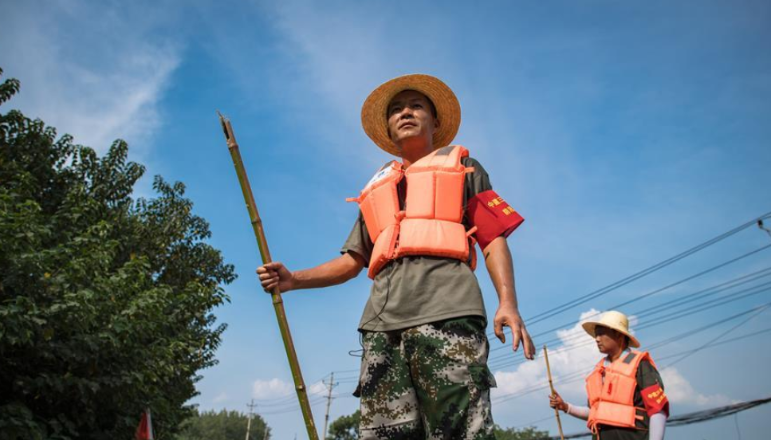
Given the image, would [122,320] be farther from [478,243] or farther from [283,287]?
[478,243]

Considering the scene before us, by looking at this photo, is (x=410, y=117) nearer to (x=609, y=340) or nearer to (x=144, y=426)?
(x=609, y=340)

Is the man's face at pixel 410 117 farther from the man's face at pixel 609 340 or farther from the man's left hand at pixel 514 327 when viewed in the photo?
the man's face at pixel 609 340

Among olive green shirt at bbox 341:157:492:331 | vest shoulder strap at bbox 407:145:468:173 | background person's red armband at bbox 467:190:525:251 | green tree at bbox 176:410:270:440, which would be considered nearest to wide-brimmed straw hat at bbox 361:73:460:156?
vest shoulder strap at bbox 407:145:468:173

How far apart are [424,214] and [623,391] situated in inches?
134

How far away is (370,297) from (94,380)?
27.9 ft

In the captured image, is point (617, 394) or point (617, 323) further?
point (617, 323)

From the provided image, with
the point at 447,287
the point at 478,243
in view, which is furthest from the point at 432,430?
the point at 478,243

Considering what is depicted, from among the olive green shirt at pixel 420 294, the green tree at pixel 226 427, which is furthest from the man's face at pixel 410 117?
the green tree at pixel 226 427

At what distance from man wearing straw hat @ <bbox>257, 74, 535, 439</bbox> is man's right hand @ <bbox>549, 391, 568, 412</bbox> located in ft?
12.5

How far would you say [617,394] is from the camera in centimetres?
479

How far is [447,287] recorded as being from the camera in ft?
7.24

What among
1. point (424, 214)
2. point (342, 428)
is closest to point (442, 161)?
point (424, 214)

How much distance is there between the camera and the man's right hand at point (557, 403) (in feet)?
18.5

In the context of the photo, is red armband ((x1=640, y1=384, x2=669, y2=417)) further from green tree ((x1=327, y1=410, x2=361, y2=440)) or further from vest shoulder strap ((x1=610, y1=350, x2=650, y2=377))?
green tree ((x1=327, y1=410, x2=361, y2=440))
